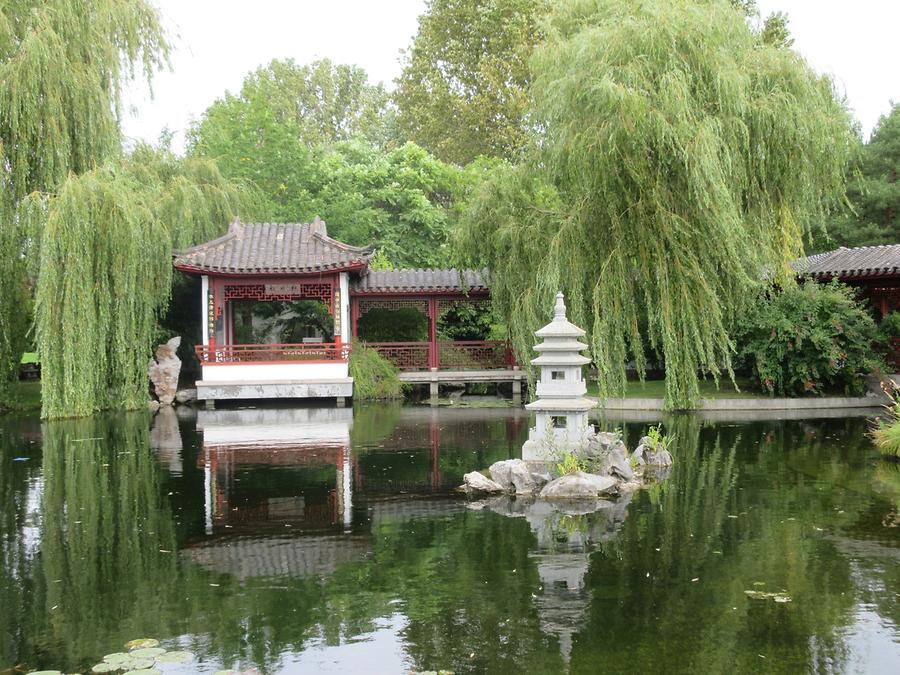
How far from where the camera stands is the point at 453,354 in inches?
744

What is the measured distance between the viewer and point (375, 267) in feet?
75.7

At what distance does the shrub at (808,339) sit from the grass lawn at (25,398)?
13303mm

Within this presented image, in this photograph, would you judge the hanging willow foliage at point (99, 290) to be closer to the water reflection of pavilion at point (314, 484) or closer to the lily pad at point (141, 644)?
the water reflection of pavilion at point (314, 484)

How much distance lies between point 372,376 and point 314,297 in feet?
7.21

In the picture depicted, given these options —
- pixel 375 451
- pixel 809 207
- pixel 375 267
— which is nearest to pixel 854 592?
pixel 375 451

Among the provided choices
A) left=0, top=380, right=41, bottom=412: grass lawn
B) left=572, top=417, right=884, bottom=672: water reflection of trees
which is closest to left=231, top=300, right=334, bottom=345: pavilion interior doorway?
left=0, top=380, right=41, bottom=412: grass lawn

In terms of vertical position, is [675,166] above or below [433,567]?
above

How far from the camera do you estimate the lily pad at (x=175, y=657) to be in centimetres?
404

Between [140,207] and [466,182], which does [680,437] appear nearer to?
[140,207]

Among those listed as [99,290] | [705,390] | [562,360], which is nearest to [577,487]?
[562,360]

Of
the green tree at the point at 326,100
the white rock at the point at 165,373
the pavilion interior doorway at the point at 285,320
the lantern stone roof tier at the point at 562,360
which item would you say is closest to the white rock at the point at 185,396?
the white rock at the point at 165,373

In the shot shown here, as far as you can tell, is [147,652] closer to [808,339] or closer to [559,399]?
[559,399]

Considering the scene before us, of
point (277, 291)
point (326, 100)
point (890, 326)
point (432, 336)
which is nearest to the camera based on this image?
point (890, 326)

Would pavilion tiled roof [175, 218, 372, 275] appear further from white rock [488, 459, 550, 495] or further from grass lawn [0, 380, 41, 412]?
white rock [488, 459, 550, 495]
